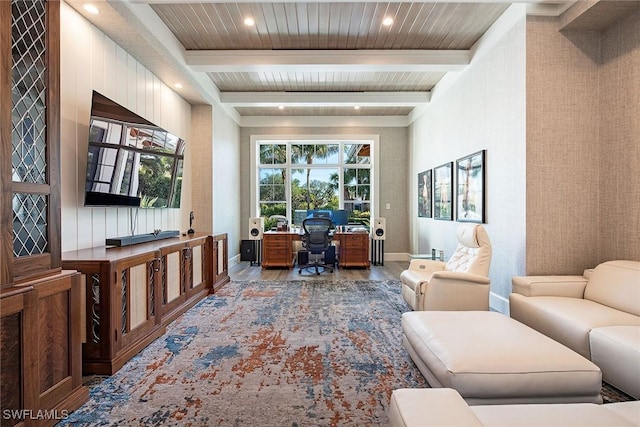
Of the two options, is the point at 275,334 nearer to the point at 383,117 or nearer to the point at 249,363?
the point at 249,363

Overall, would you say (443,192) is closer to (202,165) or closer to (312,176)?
(312,176)

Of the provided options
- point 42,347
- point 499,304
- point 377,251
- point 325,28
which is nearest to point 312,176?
point 377,251

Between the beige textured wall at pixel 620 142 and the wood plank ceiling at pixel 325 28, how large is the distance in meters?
1.08

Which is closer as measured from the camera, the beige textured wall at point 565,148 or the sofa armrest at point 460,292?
the sofa armrest at point 460,292

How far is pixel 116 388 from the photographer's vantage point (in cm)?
208

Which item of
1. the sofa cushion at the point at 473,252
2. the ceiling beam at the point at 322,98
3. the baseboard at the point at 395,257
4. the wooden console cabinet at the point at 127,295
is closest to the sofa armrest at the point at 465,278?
the sofa cushion at the point at 473,252

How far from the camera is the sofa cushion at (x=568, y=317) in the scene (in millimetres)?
2127

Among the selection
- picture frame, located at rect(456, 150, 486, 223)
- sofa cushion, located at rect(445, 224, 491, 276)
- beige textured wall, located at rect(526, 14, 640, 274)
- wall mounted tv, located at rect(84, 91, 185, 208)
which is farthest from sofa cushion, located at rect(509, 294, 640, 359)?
wall mounted tv, located at rect(84, 91, 185, 208)

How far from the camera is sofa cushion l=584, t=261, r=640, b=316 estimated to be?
2364 mm

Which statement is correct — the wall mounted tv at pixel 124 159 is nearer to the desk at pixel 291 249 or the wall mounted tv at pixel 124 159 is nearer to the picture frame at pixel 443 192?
the desk at pixel 291 249

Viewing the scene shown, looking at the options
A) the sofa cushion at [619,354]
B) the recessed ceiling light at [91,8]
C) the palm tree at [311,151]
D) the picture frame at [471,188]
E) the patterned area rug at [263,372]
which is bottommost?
the patterned area rug at [263,372]

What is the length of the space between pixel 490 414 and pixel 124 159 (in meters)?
3.35

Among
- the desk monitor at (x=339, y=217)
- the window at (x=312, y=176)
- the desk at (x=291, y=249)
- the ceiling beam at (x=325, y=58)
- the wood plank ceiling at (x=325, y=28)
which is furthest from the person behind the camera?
the window at (x=312, y=176)

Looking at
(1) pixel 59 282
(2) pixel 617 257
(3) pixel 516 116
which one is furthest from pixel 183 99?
(2) pixel 617 257
